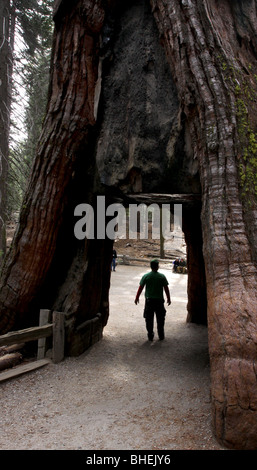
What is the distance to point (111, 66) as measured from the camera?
22.6 feet

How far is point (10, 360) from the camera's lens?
6082 mm

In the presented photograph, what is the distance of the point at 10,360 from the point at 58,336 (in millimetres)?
916

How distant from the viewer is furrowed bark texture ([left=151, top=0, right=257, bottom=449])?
3742 millimetres

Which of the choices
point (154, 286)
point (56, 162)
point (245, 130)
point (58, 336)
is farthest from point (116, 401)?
point (245, 130)

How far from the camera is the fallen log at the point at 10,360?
5945 millimetres

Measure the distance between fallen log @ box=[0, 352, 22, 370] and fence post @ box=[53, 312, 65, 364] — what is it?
71 centimetres

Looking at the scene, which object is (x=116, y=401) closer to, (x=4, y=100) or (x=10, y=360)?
(x=10, y=360)

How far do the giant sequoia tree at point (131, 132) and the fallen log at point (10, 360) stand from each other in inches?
24.7

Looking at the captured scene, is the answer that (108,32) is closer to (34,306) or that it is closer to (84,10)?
(84,10)

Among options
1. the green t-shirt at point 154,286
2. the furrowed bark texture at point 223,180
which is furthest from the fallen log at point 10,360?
the furrowed bark texture at point 223,180

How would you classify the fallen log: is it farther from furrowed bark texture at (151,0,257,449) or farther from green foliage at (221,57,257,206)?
green foliage at (221,57,257,206)

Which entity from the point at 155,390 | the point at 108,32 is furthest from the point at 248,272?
the point at 108,32

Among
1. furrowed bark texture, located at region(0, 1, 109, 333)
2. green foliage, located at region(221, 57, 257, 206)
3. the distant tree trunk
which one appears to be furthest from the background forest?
green foliage, located at region(221, 57, 257, 206)

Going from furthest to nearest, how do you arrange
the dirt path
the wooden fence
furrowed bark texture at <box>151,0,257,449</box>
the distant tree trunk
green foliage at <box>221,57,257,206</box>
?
1. the distant tree trunk
2. the wooden fence
3. green foliage at <box>221,57,257,206</box>
4. the dirt path
5. furrowed bark texture at <box>151,0,257,449</box>
